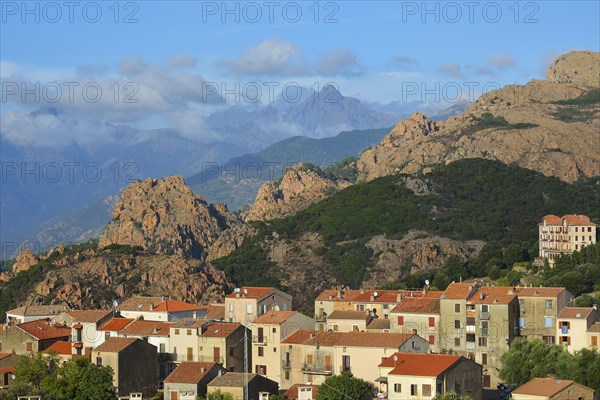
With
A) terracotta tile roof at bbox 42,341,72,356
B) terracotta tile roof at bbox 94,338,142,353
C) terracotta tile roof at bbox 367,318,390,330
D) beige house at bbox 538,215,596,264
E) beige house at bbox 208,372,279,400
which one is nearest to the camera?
beige house at bbox 208,372,279,400

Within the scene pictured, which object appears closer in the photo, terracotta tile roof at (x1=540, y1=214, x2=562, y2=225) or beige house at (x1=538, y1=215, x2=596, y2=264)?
beige house at (x1=538, y1=215, x2=596, y2=264)

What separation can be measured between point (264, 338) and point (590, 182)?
11008 cm

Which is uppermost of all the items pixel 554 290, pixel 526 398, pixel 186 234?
pixel 186 234

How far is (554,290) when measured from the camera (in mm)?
85625

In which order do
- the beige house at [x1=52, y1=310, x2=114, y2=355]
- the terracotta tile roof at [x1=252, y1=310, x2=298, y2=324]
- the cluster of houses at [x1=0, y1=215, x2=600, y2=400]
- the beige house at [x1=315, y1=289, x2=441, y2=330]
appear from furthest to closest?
1. the beige house at [x1=315, y1=289, x2=441, y2=330]
2. the beige house at [x1=52, y1=310, x2=114, y2=355]
3. the terracotta tile roof at [x1=252, y1=310, x2=298, y2=324]
4. the cluster of houses at [x1=0, y1=215, x2=600, y2=400]

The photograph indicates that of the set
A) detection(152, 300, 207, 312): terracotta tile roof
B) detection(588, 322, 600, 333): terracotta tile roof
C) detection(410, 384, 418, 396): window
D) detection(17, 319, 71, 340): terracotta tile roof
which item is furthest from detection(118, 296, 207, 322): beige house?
detection(588, 322, 600, 333): terracotta tile roof

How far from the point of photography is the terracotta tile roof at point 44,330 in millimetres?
88500

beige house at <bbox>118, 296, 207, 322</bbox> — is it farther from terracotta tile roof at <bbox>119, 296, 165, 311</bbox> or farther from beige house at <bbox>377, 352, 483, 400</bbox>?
beige house at <bbox>377, 352, 483, 400</bbox>

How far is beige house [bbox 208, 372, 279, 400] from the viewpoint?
2844 inches

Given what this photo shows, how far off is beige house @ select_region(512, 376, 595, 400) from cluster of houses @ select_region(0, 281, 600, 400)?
3.6 inches

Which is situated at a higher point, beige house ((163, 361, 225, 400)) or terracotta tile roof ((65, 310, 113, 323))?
terracotta tile roof ((65, 310, 113, 323))

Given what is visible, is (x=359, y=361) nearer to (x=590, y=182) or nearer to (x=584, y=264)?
(x=584, y=264)

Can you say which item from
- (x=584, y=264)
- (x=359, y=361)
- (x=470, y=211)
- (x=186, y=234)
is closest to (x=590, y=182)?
(x=470, y=211)

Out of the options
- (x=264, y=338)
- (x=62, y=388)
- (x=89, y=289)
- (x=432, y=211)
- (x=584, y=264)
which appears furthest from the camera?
(x=432, y=211)
